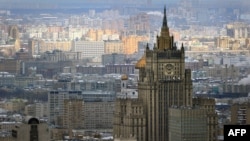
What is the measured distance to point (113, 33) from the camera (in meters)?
30.0

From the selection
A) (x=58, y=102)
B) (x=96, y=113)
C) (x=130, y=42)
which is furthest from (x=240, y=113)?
(x=130, y=42)

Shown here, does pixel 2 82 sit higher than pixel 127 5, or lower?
lower

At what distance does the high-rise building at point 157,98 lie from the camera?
50.7 ft

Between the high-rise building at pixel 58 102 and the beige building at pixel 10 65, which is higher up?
the beige building at pixel 10 65

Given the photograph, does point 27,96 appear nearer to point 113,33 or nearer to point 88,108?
point 88,108

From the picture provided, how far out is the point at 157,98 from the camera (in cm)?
1570

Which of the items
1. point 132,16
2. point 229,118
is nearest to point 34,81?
point 132,16

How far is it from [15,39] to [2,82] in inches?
93.5

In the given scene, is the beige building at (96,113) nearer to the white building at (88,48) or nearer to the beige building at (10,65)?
the beige building at (10,65)

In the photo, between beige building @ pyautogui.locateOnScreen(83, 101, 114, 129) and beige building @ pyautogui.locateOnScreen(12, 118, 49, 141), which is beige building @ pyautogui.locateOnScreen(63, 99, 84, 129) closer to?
beige building @ pyautogui.locateOnScreen(83, 101, 114, 129)

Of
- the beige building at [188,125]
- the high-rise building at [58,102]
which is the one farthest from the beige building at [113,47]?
the beige building at [188,125]

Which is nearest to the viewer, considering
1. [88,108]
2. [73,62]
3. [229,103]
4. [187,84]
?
[187,84]

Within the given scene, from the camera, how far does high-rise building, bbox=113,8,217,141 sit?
1545cm

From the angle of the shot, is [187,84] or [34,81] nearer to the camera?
[187,84]
